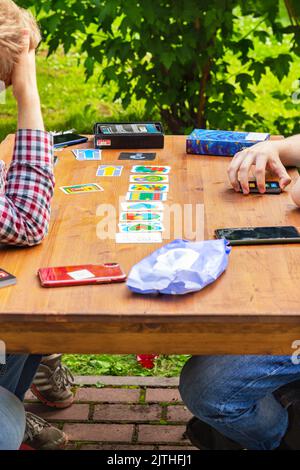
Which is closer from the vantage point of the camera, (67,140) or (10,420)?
(10,420)

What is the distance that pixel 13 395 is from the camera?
223 cm

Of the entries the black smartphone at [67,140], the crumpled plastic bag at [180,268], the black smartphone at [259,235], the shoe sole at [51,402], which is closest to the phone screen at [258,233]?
the black smartphone at [259,235]

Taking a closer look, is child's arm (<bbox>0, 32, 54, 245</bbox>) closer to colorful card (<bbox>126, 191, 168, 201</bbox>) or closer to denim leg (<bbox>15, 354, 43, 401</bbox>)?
colorful card (<bbox>126, 191, 168, 201</bbox>)

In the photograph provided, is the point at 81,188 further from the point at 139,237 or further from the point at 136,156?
the point at 139,237

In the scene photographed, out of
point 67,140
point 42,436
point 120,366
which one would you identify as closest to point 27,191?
point 67,140

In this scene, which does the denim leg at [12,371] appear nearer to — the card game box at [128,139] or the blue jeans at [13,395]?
the blue jeans at [13,395]

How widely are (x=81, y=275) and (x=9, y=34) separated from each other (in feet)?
2.27

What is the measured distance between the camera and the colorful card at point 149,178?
260 cm

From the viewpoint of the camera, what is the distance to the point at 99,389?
3.31 m

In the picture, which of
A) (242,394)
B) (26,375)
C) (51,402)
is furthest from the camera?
(51,402)

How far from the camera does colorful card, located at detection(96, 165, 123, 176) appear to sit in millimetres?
2679

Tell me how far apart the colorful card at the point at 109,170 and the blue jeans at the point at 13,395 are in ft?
2.12

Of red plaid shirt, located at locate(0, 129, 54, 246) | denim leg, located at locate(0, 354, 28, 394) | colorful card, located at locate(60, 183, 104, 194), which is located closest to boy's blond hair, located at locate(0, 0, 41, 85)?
red plaid shirt, located at locate(0, 129, 54, 246)
